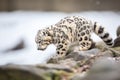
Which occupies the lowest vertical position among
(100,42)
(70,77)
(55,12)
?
(70,77)

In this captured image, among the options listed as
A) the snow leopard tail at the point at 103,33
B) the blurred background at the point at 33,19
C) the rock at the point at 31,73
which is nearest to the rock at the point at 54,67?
the rock at the point at 31,73

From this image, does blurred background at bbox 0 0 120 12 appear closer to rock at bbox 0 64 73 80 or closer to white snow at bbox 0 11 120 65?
white snow at bbox 0 11 120 65

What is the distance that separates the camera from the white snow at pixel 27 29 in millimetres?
1426

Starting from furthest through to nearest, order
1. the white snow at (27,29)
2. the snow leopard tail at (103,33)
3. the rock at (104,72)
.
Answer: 1. the snow leopard tail at (103,33)
2. the white snow at (27,29)
3. the rock at (104,72)

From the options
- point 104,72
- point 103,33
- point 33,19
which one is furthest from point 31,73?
point 103,33

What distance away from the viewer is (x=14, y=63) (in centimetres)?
135

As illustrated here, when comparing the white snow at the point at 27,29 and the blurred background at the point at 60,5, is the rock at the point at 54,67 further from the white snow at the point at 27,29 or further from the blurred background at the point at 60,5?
the blurred background at the point at 60,5

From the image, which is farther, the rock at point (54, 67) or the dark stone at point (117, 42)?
the dark stone at point (117, 42)

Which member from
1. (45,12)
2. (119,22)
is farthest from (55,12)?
(119,22)

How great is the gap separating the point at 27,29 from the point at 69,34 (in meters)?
0.19

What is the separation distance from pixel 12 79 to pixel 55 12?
43 centimetres

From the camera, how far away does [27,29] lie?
59.3 inches

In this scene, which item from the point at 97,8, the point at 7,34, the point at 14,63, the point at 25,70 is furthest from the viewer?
the point at 97,8

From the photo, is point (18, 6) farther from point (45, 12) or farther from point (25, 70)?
point (25, 70)
